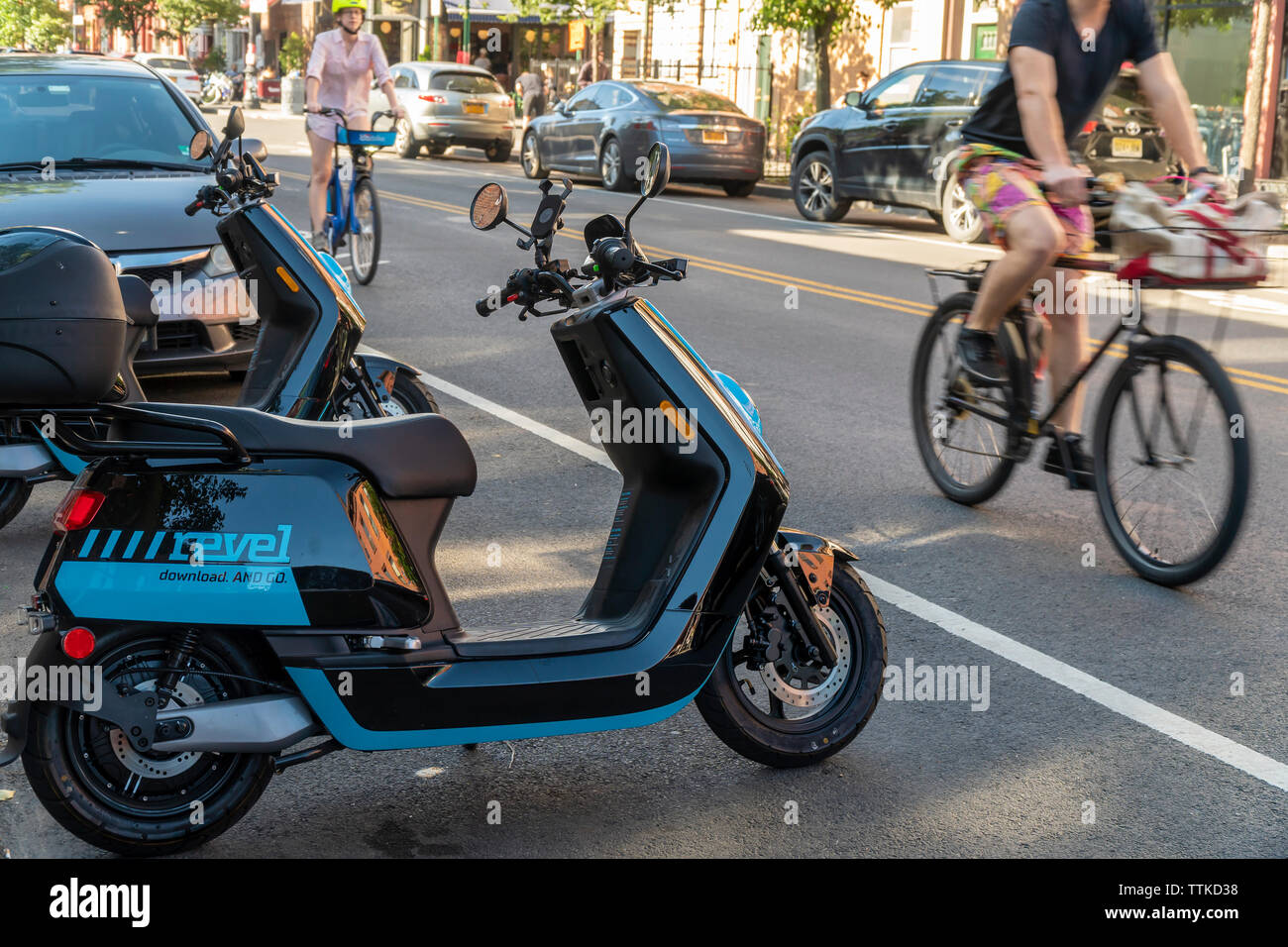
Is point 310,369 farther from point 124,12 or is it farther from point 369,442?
point 124,12

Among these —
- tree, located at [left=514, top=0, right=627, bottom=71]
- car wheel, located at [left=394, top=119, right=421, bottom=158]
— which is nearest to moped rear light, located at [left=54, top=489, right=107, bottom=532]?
car wheel, located at [left=394, top=119, right=421, bottom=158]

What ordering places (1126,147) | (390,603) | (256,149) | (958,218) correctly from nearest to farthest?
(390,603) → (256,149) → (1126,147) → (958,218)

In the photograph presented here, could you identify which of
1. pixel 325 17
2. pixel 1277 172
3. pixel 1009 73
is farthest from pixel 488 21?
pixel 1009 73

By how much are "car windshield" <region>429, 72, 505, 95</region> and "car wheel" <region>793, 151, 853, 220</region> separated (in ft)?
35.2

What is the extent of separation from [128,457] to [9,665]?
1.31m

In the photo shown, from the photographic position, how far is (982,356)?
5.83 metres

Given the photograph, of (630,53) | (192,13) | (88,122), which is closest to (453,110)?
(630,53)

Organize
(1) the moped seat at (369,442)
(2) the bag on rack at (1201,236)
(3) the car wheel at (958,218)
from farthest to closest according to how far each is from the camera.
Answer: (3) the car wheel at (958,218) → (2) the bag on rack at (1201,236) → (1) the moped seat at (369,442)

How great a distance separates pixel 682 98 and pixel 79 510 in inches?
740

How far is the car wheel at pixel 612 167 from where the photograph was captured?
20938 mm

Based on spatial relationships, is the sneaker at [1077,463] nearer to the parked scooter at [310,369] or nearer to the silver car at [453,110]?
the parked scooter at [310,369]

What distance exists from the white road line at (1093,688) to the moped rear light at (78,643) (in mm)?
2619

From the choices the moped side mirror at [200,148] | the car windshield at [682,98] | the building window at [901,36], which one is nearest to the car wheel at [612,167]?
the car windshield at [682,98]
